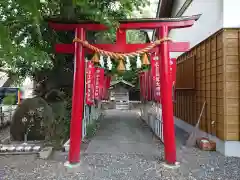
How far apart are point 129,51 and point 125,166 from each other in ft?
9.51

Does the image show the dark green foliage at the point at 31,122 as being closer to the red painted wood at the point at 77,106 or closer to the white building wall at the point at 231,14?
the red painted wood at the point at 77,106

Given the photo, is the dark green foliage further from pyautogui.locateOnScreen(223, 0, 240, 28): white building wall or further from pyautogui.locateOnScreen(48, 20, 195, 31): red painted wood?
pyautogui.locateOnScreen(223, 0, 240, 28): white building wall

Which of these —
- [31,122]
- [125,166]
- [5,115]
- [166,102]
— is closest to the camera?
[125,166]

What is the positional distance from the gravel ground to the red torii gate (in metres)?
0.46

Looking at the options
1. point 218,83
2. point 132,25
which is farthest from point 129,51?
point 218,83

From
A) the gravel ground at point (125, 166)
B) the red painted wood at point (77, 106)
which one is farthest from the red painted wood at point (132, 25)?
the gravel ground at point (125, 166)

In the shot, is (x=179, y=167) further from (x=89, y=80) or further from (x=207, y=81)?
(x=89, y=80)

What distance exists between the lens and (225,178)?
16.4 feet

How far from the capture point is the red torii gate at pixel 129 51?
605 centimetres

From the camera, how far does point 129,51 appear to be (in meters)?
6.43

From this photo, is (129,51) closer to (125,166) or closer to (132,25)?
(132,25)

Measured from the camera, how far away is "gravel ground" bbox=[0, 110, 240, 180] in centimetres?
512

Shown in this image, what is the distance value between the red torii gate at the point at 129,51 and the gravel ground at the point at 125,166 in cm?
46

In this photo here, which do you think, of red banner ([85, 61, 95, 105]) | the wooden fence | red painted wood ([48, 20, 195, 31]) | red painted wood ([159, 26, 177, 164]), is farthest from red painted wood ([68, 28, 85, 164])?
the wooden fence
